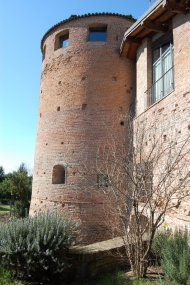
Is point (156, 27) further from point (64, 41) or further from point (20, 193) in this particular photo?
point (20, 193)

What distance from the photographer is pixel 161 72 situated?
8.87 metres

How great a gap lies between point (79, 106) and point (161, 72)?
3.70 meters

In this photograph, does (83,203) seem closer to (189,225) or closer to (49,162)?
(49,162)

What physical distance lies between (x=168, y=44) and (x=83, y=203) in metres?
6.67

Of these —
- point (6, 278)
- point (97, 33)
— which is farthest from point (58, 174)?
point (97, 33)

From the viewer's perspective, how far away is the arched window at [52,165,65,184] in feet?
35.6

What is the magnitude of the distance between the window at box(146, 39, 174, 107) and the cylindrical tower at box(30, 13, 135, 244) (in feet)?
6.16

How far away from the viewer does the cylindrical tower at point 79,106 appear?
33.3 ft

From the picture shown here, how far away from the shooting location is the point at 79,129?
1059 centimetres

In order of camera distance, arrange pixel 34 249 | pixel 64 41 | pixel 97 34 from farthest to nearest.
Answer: pixel 64 41
pixel 97 34
pixel 34 249

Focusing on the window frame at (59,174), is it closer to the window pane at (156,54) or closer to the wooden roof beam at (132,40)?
the window pane at (156,54)

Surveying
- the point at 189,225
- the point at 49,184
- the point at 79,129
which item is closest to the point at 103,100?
the point at 79,129

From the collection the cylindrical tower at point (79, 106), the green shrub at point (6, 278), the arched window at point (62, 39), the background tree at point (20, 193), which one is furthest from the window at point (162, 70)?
the background tree at point (20, 193)

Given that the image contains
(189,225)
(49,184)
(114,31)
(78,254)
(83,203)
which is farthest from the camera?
(114,31)
